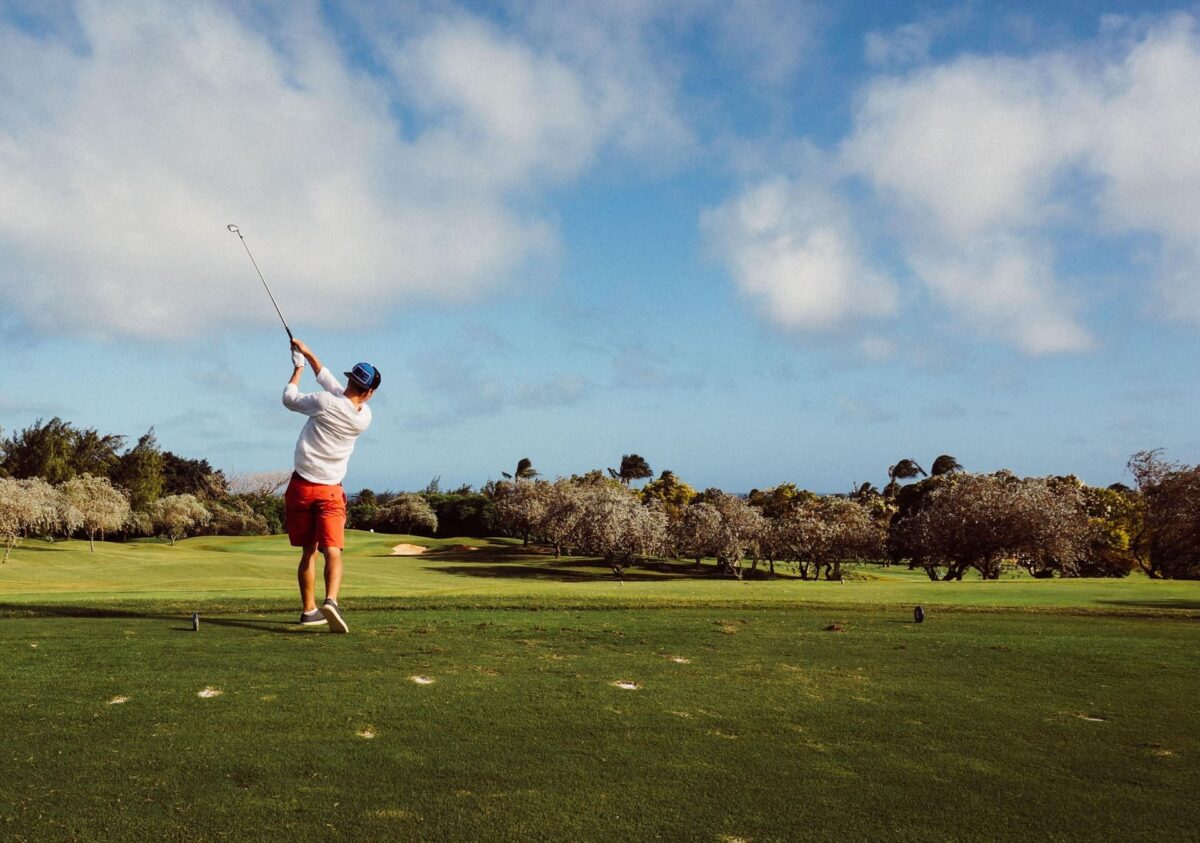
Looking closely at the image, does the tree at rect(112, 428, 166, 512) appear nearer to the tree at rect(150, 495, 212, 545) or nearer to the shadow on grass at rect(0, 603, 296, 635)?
the tree at rect(150, 495, 212, 545)

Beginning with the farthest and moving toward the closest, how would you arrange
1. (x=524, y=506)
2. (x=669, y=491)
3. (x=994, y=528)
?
(x=669, y=491) → (x=524, y=506) → (x=994, y=528)

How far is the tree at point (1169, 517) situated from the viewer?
147ft

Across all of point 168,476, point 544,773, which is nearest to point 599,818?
point 544,773

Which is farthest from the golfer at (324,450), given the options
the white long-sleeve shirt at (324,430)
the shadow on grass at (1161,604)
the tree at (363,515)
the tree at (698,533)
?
the tree at (363,515)

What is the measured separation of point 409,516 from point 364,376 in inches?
3342

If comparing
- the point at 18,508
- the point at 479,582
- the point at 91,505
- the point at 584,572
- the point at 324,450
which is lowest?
the point at 584,572

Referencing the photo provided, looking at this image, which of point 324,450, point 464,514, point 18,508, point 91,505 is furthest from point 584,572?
point 324,450

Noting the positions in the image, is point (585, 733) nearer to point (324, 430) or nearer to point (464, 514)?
point (324, 430)

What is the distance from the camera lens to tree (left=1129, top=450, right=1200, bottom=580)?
44.8 metres

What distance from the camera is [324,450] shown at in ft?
30.2

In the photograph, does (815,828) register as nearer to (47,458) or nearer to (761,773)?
(761,773)

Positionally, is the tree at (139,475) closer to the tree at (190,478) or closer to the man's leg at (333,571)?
the tree at (190,478)

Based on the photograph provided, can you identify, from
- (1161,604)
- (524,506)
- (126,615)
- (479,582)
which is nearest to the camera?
(126,615)

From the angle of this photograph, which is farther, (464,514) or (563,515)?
(464,514)
